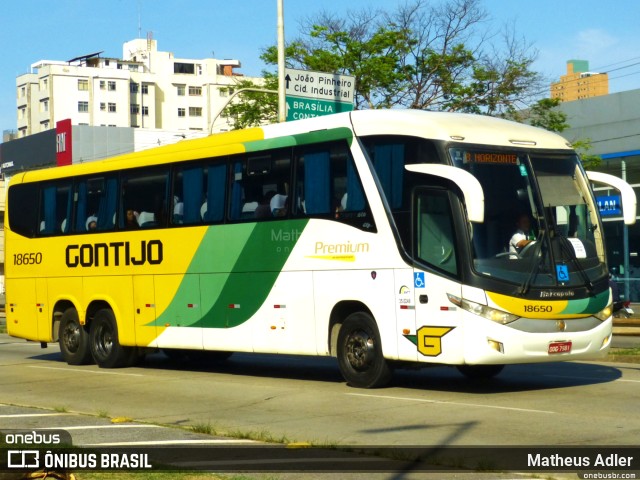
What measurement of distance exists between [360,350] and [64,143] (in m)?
74.1

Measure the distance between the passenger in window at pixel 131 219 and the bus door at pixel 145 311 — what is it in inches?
36.4

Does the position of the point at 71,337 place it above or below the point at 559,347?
below

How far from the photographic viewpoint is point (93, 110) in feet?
409

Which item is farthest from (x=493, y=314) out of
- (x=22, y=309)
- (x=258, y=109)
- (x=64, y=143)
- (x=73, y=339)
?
(x=64, y=143)

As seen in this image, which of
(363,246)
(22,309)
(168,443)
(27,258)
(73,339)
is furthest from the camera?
(22,309)

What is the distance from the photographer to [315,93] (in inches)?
993

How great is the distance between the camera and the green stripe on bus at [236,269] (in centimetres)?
1636

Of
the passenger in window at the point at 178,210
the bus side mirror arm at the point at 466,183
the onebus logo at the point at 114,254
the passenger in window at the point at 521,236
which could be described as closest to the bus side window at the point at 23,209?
the onebus logo at the point at 114,254

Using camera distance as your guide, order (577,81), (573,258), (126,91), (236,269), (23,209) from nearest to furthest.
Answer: (573,258) < (236,269) < (23,209) < (126,91) < (577,81)

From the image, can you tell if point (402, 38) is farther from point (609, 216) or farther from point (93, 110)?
point (93, 110)

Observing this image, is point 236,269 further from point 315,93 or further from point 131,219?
point 315,93

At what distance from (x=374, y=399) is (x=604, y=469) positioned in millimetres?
5419

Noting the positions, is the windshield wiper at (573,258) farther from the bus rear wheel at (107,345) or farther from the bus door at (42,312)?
the bus door at (42,312)

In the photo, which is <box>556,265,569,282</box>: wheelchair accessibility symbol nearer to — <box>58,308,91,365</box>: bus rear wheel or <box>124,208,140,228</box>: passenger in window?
<box>124,208,140,228</box>: passenger in window
